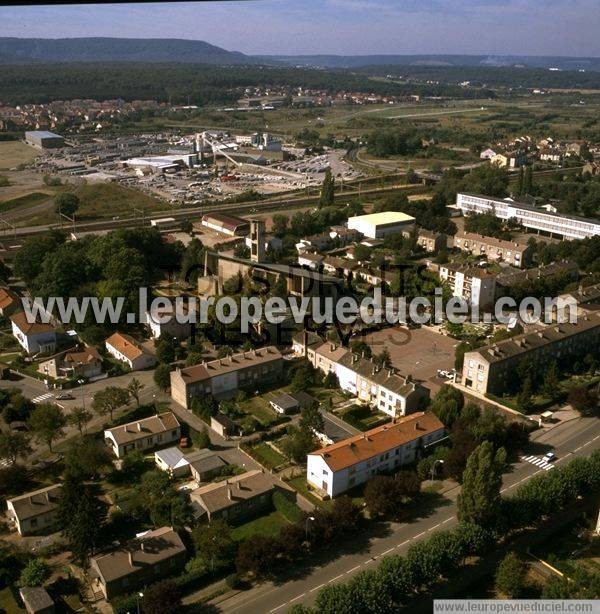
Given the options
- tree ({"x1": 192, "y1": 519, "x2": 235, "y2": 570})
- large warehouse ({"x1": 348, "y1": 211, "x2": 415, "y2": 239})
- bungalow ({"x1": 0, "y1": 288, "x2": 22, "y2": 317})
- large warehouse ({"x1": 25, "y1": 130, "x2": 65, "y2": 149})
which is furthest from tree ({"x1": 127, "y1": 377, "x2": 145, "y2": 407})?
large warehouse ({"x1": 25, "y1": 130, "x2": 65, "y2": 149})

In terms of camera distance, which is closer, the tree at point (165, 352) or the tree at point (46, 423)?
the tree at point (46, 423)

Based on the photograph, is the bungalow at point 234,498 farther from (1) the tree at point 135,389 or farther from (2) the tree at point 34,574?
(1) the tree at point 135,389

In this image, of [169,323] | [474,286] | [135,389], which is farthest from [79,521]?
[474,286]

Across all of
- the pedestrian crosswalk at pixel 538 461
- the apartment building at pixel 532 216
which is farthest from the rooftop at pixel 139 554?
the apartment building at pixel 532 216

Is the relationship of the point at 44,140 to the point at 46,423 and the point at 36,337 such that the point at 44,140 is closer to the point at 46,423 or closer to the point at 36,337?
the point at 36,337

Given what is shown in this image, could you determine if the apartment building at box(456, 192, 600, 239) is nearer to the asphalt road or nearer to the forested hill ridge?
the asphalt road

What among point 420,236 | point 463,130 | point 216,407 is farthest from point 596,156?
point 216,407
